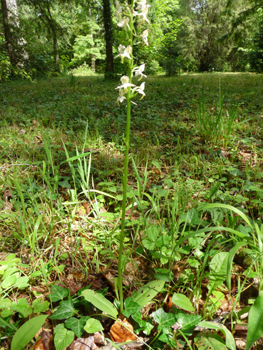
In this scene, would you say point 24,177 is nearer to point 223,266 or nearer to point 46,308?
point 46,308

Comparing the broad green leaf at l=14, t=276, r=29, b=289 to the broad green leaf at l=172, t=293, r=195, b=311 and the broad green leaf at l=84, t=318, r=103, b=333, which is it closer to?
the broad green leaf at l=84, t=318, r=103, b=333

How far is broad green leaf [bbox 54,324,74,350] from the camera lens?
863 mm

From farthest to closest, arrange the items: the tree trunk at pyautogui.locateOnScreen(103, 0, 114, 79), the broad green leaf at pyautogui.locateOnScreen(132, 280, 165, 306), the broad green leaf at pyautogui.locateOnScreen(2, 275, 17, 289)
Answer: the tree trunk at pyautogui.locateOnScreen(103, 0, 114, 79), the broad green leaf at pyautogui.locateOnScreen(2, 275, 17, 289), the broad green leaf at pyautogui.locateOnScreen(132, 280, 165, 306)

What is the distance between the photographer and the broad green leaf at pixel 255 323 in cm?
76

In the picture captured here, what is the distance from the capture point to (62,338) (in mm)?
886

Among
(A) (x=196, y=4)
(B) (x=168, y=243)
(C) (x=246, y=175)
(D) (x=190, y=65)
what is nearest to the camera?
(B) (x=168, y=243)

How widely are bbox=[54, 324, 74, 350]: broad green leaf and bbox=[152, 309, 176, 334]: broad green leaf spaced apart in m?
0.36

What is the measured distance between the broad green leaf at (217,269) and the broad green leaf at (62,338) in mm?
659

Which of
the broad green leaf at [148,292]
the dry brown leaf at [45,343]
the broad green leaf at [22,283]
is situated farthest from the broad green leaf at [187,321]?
the broad green leaf at [22,283]

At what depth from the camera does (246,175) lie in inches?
78.2

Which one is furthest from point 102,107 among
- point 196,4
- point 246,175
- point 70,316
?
point 196,4

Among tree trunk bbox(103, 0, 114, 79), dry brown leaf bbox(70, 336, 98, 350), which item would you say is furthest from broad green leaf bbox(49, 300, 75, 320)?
tree trunk bbox(103, 0, 114, 79)

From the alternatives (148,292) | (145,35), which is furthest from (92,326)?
(145,35)

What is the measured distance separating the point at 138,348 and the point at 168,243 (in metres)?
0.52
